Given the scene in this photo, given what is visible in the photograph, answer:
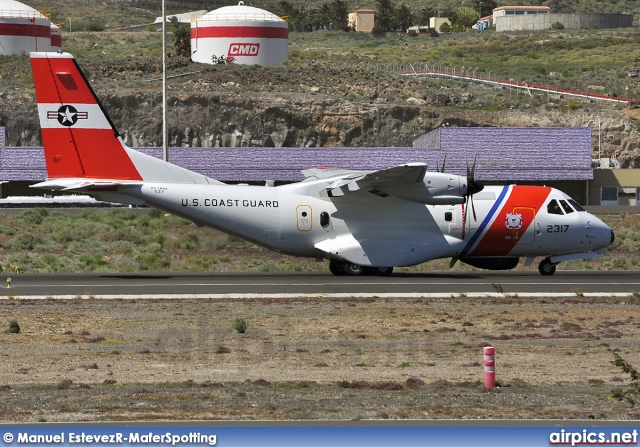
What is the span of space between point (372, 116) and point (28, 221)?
4929 cm

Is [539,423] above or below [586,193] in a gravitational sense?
above

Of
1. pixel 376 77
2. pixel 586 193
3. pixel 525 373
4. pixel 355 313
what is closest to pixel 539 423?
pixel 525 373

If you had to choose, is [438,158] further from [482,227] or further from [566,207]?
[482,227]

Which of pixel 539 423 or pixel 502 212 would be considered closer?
pixel 539 423

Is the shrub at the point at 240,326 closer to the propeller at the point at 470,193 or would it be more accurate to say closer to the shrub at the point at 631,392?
the shrub at the point at 631,392

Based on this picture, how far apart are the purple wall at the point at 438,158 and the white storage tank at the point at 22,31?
3745 centimetres

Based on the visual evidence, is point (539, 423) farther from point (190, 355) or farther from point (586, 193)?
point (586, 193)

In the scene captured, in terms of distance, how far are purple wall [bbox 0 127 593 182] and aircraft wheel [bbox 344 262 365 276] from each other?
120ft

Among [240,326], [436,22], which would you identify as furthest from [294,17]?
[240,326]

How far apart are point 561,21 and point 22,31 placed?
93548 mm

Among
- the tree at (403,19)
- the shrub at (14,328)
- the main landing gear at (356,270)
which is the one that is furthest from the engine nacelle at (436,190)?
the tree at (403,19)

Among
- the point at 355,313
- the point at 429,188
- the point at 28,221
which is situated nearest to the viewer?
the point at 355,313

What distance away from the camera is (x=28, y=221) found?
185 ft

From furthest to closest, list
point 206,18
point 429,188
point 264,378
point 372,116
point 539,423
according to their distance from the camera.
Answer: point 206,18 < point 372,116 < point 429,188 < point 264,378 < point 539,423
